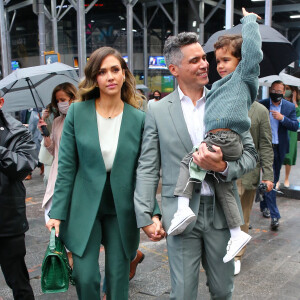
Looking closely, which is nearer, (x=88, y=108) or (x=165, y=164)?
(x=165, y=164)

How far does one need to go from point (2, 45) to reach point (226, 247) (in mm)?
11978

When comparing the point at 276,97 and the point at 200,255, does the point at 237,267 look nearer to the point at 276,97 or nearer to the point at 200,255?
the point at 200,255

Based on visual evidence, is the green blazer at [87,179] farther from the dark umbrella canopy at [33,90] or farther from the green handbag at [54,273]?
the dark umbrella canopy at [33,90]

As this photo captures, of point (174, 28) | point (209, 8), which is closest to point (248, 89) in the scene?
point (174, 28)

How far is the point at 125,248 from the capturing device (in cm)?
286

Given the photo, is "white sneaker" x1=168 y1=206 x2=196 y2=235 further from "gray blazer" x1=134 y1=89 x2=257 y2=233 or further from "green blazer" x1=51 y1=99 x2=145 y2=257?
"green blazer" x1=51 y1=99 x2=145 y2=257

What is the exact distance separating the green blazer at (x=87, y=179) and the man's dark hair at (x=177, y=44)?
513mm

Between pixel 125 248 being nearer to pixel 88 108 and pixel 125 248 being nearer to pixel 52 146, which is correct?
pixel 88 108

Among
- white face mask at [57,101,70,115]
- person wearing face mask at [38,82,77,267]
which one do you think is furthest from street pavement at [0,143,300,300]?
white face mask at [57,101,70,115]

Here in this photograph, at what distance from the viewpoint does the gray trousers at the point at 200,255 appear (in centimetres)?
255

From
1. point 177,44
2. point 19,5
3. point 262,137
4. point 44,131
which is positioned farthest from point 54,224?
point 19,5

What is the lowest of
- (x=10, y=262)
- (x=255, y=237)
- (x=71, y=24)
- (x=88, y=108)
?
(x=255, y=237)

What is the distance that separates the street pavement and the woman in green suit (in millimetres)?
1062

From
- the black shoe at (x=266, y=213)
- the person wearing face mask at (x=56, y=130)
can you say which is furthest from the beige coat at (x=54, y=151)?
the black shoe at (x=266, y=213)
